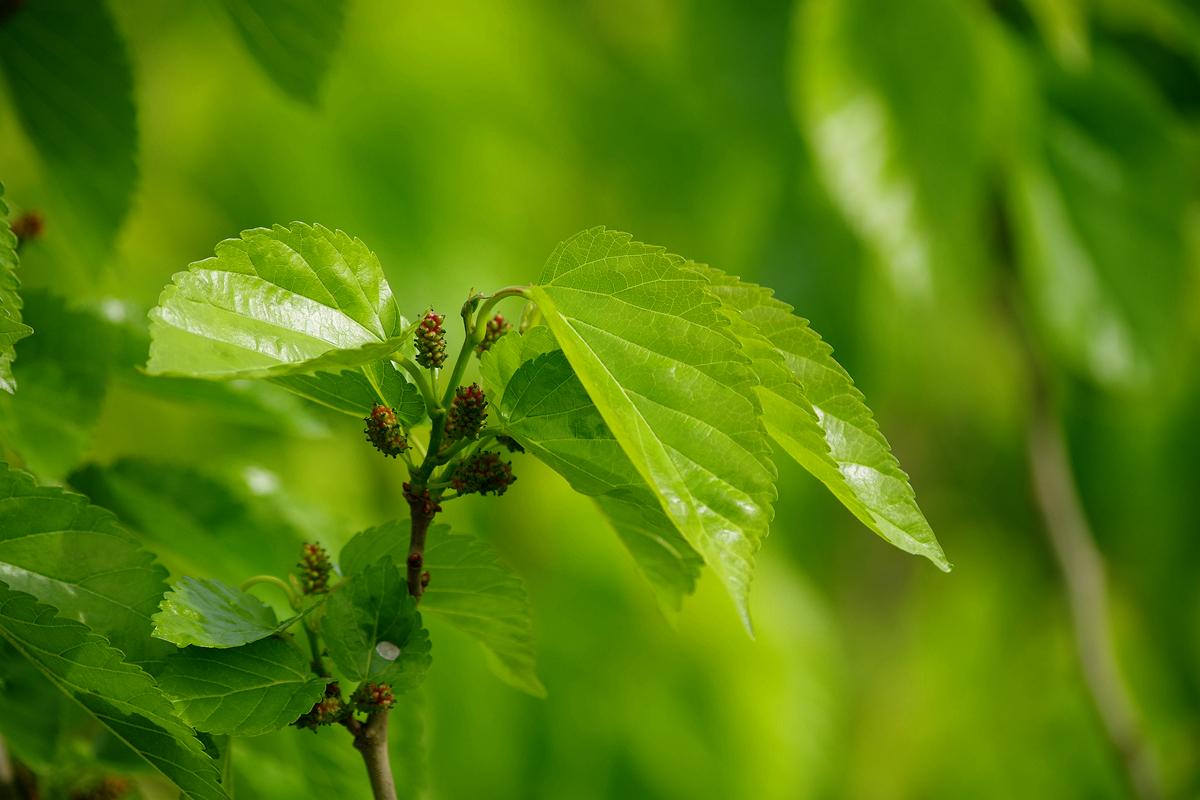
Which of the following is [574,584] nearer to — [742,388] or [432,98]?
[432,98]

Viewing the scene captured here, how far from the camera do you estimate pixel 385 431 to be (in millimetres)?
387

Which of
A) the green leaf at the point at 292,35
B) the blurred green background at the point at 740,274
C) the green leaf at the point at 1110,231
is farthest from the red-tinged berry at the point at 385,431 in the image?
the green leaf at the point at 1110,231

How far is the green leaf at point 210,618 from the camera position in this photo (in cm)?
37

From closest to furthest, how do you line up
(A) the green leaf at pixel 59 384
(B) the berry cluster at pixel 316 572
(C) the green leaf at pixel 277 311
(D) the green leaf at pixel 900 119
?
(C) the green leaf at pixel 277 311, (B) the berry cluster at pixel 316 572, (A) the green leaf at pixel 59 384, (D) the green leaf at pixel 900 119

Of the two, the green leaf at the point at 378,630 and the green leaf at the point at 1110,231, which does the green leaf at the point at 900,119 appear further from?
the green leaf at the point at 378,630

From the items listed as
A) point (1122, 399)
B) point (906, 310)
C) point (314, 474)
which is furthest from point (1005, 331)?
point (314, 474)

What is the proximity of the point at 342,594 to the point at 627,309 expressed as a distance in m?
0.14

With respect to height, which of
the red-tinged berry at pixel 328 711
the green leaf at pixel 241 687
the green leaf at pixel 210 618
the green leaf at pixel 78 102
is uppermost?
the green leaf at pixel 78 102

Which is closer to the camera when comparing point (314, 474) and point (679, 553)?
point (679, 553)

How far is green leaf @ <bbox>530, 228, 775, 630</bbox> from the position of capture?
37cm

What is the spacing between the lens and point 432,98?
5.79ft

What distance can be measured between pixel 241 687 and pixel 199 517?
0.86 feet

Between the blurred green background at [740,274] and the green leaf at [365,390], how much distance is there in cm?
22

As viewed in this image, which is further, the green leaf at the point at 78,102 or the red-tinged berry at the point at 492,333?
the green leaf at the point at 78,102
